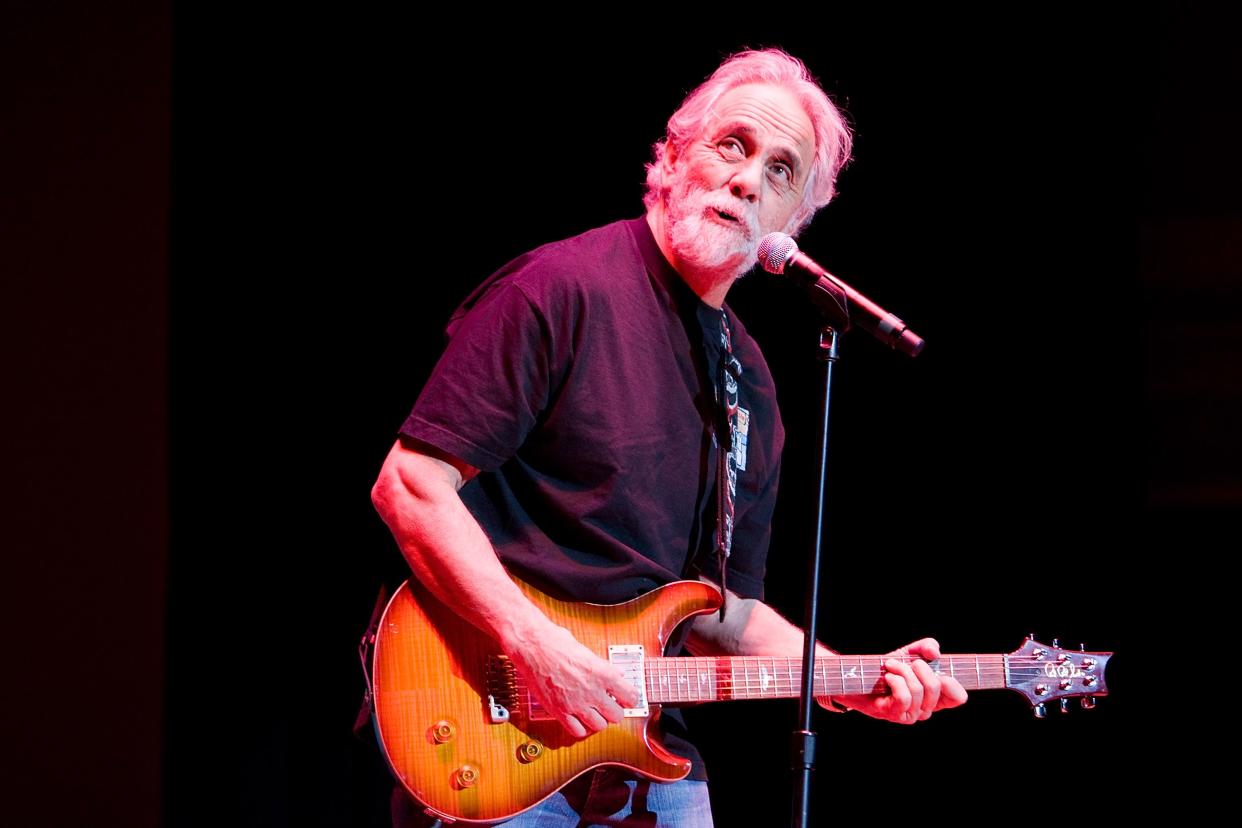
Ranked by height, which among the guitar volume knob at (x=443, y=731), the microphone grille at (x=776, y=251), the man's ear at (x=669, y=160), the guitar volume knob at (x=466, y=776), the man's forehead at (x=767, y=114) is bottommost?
the guitar volume knob at (x=466, y=776)

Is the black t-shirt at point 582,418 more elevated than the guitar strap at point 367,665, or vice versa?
the black t-shirt at point 582,418

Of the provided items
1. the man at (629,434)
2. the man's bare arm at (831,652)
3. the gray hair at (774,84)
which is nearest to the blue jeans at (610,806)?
the man at (629,434)

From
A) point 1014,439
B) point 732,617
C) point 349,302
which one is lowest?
point 732,617

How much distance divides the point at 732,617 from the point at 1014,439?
1.52m

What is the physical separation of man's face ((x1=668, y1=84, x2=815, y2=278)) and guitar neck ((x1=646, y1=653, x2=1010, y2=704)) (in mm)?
869

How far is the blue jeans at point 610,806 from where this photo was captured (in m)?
2.19

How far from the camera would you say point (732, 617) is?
9.12 ft

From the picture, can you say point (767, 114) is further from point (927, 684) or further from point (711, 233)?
point (927, 684)

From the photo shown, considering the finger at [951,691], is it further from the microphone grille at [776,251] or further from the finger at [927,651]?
the microphone grille at [776,251]

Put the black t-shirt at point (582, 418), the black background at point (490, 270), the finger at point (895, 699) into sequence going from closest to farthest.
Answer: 1. the black t-shirt at point (582, 418)
2. the finger at point (895, 699)
3. the black background at point (490, 270)

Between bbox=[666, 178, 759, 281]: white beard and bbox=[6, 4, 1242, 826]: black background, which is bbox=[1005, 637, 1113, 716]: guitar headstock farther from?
bbox=[666, 178, 759, 281]: white beard

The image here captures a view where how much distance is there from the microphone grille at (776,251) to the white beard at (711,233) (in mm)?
379

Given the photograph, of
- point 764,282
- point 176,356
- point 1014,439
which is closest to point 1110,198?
point 1014,439

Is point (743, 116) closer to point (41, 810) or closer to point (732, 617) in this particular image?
point (732, 617)
